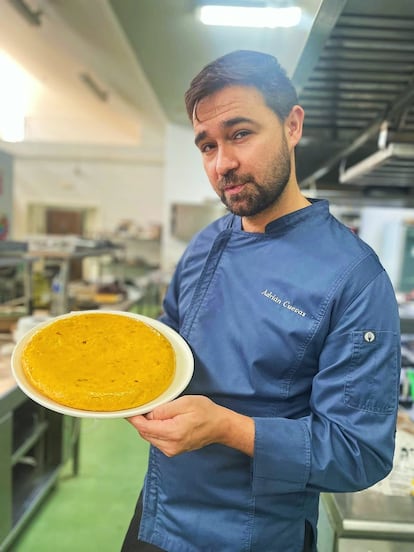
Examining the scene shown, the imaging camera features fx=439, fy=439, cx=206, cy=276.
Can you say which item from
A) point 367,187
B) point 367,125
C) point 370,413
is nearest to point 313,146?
point 367,125

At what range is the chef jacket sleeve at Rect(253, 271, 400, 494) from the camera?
0.69 m

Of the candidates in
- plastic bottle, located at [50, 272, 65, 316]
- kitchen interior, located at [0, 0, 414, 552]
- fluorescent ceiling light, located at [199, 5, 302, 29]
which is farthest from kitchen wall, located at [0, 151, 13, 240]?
fluorescent ceiling light, located at [199, 5, 302, 29]

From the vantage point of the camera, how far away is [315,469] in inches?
27.3

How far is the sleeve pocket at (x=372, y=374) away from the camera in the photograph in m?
0.69

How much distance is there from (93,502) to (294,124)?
7.16ft

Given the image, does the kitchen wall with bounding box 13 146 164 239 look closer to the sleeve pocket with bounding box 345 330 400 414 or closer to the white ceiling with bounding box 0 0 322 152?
the white ceiling with bounding box 0 0 322 152

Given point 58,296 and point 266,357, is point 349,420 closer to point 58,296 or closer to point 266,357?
point 266,357

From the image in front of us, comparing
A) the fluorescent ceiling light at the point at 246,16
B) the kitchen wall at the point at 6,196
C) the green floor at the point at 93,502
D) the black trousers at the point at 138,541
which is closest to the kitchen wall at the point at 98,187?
the kitchen wall at the point at 6,196

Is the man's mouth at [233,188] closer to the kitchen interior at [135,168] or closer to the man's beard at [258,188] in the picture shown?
the man's beard at [258,188]

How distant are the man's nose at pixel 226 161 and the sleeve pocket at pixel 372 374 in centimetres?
34

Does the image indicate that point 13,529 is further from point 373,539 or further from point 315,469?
point 315,469

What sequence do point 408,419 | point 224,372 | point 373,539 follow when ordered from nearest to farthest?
point 224,372 → point 373,539 → point 408,419

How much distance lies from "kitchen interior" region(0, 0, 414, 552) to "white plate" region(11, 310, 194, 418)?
1.92 ft

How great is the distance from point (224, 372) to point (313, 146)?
53.7 inches
